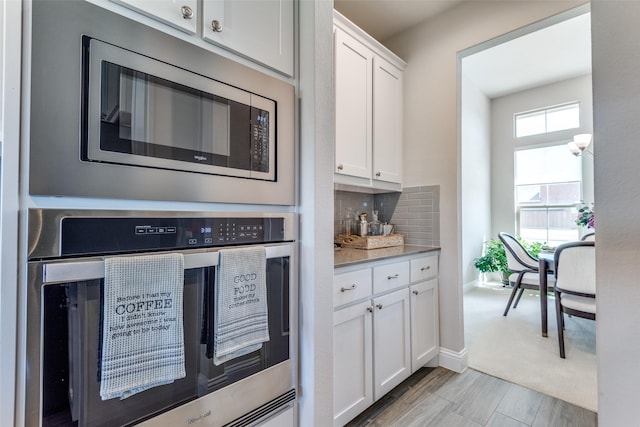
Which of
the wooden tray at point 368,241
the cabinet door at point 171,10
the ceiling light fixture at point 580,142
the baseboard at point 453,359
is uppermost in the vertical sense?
the ceiling light fixture at point 580,142

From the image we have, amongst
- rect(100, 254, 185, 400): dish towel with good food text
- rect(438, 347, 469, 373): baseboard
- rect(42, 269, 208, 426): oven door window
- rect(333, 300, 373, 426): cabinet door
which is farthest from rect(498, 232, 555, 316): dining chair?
rect(42, 269, 208, 426): oven door window

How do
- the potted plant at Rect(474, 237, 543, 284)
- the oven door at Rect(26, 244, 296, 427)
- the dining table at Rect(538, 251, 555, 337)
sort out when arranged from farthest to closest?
1. the potted plant at Rect(474, 237, 543, 284)
2. the dining table at Rect(538, 251, 555, 337)
3. the oven door at Rect(26, 244, 296, 427)

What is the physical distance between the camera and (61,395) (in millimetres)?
664

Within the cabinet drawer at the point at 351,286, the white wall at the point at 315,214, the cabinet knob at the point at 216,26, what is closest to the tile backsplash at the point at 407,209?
the cabinet drawer at the point at 351,286

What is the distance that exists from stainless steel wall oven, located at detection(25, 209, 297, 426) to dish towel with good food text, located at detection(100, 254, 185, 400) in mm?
28

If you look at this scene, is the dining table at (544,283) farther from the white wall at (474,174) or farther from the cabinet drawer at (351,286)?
the cabinet drawer at (351,286)

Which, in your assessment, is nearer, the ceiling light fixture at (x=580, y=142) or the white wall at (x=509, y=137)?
the ceiling light fixture at (x=580, y=142)

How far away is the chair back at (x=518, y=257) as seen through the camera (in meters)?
3.35

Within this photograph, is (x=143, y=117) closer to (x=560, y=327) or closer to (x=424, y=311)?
(x=424, y=311)

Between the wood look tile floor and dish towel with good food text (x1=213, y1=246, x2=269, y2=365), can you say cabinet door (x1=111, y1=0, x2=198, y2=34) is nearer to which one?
dish towel with good food text (x1=213, y1=246, x2=269, y2=365)

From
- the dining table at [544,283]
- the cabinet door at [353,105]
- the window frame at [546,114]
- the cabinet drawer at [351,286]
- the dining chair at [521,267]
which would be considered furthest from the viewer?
the window frame at [546,114]

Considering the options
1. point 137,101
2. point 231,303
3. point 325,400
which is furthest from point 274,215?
point 325,400

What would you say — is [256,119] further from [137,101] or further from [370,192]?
[370,192]

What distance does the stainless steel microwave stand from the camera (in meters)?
0.66
